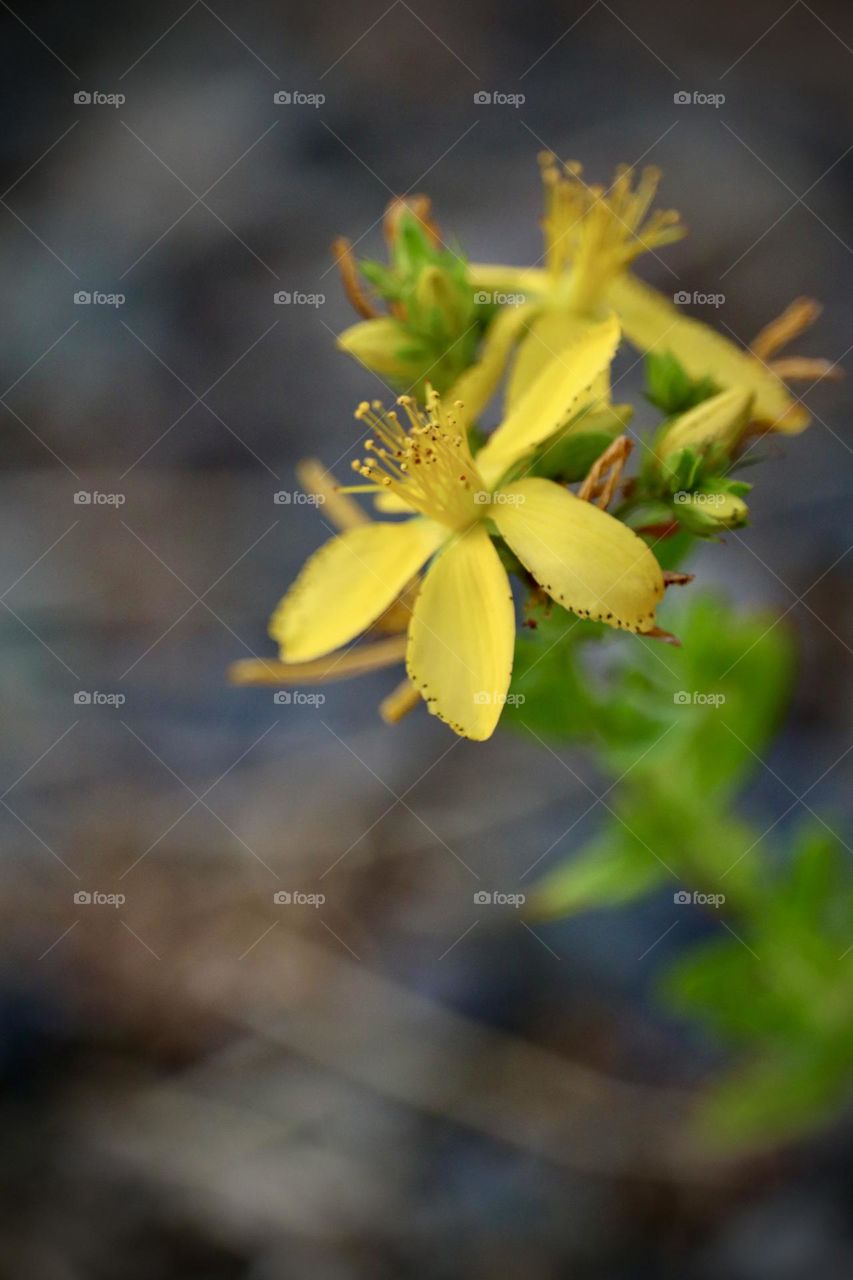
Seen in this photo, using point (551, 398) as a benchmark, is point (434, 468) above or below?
below

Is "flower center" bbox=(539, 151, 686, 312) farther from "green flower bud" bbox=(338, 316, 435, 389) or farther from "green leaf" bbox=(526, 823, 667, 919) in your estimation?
"green leaf" bbox=(526, 823, 667, 919)

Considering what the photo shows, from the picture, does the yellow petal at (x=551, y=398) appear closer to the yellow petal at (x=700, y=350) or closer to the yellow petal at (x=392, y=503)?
the yellow petal at (x=392, y=503)

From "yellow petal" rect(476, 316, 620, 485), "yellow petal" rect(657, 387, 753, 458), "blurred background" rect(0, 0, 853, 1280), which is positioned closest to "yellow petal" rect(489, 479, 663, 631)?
"yellow petal" rect(476, 316, 620, 485)

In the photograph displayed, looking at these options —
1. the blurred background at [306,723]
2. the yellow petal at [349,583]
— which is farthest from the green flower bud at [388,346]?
the blurred background at [306,723]

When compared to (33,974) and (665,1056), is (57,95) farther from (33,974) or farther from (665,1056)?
(665,1056)

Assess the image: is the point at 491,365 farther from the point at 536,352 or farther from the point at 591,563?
the point at 591,563

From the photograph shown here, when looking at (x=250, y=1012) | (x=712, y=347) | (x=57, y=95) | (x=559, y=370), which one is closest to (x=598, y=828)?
(x=250, y=1012)

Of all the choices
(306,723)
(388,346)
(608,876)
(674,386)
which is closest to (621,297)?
(674,386)
